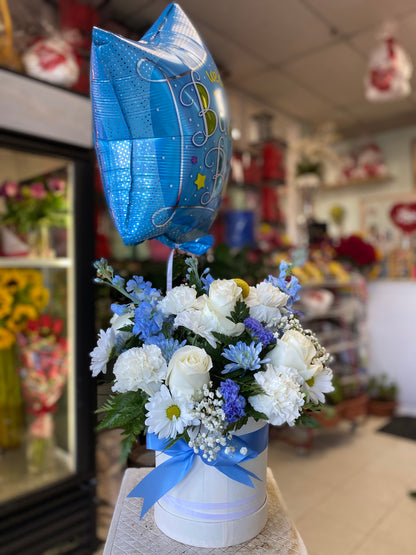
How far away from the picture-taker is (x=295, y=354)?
0.75m

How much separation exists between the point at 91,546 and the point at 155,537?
1468mm

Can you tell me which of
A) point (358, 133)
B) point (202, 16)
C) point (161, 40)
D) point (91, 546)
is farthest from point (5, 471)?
point (358, 133)

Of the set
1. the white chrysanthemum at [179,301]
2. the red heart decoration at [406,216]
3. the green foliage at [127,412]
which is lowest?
the green foliage at [127,412]

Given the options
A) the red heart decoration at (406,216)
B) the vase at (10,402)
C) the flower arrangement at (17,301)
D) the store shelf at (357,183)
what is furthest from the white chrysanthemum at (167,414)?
the store shelf at (357,183)

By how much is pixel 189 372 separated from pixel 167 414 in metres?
0.08

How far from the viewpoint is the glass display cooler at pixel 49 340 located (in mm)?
1953

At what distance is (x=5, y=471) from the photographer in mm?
2072

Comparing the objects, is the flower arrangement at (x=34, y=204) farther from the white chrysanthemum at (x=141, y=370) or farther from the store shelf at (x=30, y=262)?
the white chrysanthemum at (x=141, y=370)

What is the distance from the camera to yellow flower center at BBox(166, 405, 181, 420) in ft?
2.37

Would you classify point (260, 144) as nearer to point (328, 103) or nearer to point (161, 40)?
point (328, 103)

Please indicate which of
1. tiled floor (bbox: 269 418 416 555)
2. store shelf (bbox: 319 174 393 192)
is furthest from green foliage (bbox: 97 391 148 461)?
store shelf (bbox: 319 174 393 192)

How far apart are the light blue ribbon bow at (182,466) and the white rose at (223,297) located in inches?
8.8

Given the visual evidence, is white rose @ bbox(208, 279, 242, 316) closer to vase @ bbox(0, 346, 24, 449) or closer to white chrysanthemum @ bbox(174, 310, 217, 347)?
white chrysanthemum @ bbox(174, 310, 217, 347)

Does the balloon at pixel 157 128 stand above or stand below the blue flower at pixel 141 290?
above
